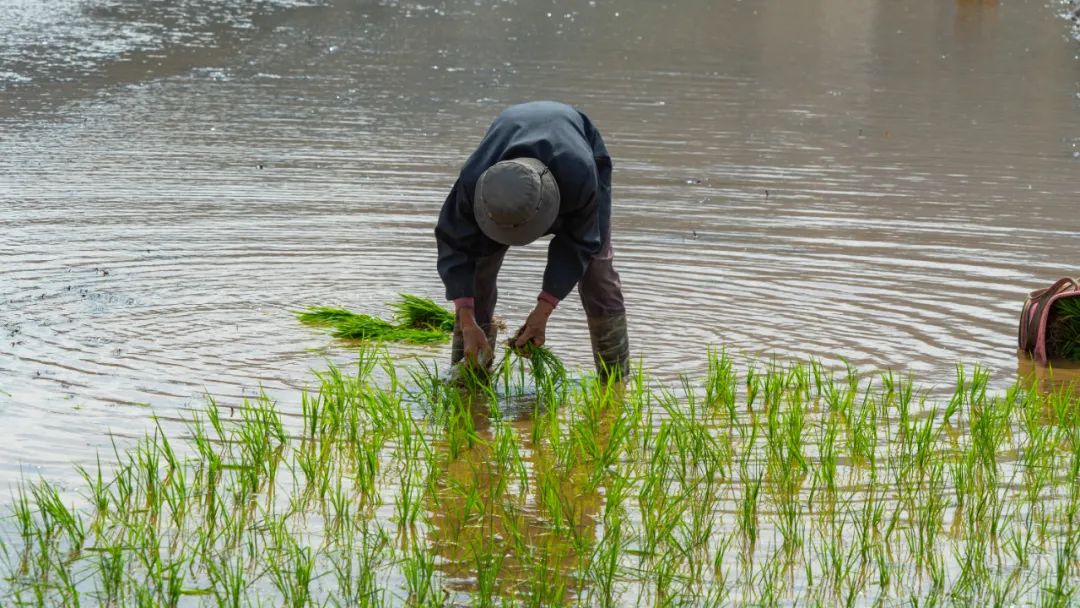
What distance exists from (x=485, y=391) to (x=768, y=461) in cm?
115

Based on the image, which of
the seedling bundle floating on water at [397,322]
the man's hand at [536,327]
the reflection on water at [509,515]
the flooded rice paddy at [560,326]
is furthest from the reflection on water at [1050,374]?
the seedling bundle floating on water at [397,322]

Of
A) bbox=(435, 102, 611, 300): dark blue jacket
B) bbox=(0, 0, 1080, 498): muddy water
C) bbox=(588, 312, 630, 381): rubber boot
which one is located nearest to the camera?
bbox=(435, 102, 611, 300): dark blue jacket

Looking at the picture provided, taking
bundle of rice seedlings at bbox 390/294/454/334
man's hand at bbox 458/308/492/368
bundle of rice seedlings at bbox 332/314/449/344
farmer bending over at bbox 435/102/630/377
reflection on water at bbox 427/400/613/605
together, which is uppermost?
farmer bending over at bbox 435/102/630/377

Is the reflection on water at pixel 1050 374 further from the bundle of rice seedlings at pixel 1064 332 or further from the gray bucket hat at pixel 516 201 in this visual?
the gray bucket hat at pixel 516 201

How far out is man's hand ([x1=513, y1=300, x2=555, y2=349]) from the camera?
4863mm

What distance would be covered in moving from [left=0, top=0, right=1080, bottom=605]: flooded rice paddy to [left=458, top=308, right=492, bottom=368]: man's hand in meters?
0.21

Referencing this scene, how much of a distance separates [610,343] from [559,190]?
105 cm

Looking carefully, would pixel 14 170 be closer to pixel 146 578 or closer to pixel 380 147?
pixel 380 147

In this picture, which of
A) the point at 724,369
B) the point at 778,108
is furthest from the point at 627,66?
the point at 724,369

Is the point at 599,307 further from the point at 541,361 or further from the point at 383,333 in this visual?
the point at 383,333

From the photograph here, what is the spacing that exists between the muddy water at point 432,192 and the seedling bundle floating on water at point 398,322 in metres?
0.12

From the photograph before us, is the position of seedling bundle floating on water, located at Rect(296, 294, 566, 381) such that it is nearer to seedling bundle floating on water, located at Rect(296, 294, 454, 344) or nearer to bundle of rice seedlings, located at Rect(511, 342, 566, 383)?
seedling bundle floating on water, located at Rect(296, 294, 454, 344)

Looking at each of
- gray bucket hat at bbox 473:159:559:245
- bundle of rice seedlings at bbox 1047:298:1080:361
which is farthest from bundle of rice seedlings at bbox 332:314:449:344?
bundle of rice seedlings at bbox 1047:298:1080:361

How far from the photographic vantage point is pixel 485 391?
502cm
